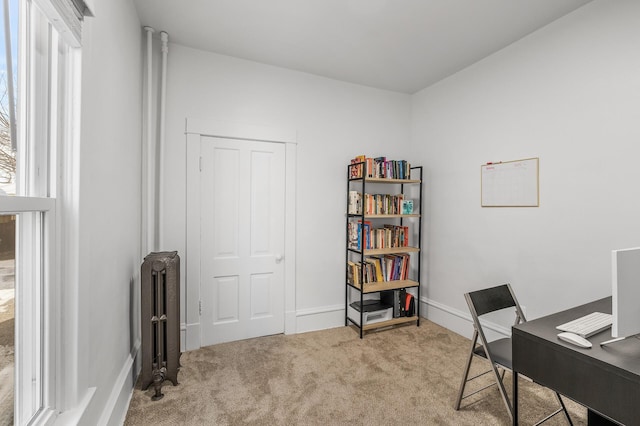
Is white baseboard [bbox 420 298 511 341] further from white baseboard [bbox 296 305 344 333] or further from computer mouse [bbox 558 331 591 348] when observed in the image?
computer mouse [bbox 558 331 591 348]

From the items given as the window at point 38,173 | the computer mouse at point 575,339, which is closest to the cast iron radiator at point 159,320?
the window at point 38,173

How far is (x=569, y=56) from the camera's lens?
2.19m

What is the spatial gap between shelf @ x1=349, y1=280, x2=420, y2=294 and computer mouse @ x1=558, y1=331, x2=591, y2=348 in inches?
72.7

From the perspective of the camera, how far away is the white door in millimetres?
2770

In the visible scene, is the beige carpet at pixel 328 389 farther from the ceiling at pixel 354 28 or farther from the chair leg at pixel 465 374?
the ceiling at pixel 354 28

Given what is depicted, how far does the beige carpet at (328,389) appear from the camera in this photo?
1847 mm

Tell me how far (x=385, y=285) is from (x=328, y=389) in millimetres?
1318

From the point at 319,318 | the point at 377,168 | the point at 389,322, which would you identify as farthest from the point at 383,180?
the point at 319,318

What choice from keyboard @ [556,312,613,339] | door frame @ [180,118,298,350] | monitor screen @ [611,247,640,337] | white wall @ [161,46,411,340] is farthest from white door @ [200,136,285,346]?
monitor screen @ [611,247,640,337]

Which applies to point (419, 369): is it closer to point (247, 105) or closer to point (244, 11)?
point (247, 105)

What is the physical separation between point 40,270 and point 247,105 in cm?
224

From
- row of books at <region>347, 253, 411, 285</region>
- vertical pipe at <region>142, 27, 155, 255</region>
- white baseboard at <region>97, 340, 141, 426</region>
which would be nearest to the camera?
white baseboard at <region>97, 340, 141, 426</region>

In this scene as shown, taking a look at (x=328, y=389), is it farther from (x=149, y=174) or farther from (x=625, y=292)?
(x=149, y=174)

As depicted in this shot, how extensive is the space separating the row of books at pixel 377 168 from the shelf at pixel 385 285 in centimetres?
115
